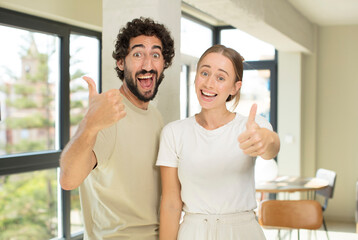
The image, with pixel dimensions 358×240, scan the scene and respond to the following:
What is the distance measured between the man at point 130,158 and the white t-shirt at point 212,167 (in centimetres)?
11

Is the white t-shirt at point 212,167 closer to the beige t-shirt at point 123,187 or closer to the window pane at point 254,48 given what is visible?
the beige t-shirt at point 123,187

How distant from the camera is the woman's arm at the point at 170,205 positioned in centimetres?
185

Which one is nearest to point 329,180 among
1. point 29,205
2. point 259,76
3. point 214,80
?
point 259,76

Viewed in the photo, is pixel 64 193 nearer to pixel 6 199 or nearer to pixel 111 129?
pixel 6 199

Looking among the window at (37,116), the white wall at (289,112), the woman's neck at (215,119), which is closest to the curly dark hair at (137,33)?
the woman's neck at (215,119)

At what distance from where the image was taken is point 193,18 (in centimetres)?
651

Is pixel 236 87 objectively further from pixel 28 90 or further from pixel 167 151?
pixel 28 90

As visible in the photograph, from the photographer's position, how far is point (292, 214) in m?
3.66

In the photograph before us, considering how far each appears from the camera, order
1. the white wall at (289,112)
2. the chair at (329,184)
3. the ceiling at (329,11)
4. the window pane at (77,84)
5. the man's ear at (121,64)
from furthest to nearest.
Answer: the white wall at (289,112)
the chair at (329,184)
the ceiling at (329,11)
the window pane at (77,84)
the man's ear at (121,64)

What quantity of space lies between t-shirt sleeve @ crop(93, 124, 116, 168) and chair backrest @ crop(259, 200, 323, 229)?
233 centimetres

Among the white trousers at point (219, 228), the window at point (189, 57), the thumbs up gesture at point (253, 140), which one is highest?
the window at point (189, 57)

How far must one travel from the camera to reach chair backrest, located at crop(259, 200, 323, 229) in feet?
11.8

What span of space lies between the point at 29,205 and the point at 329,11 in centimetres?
422

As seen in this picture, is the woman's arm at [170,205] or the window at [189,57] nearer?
the woman's arm at [170,205]
